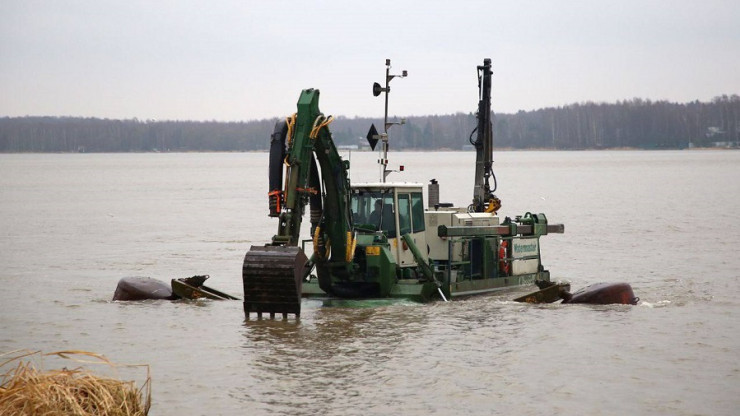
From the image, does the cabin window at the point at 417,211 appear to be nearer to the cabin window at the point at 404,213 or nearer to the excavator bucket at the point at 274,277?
the cabin window at the point at 404,213

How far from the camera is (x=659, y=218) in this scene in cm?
5725

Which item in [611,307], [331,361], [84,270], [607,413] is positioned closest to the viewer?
[607,413]

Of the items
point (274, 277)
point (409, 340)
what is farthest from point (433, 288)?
point (274, 277)

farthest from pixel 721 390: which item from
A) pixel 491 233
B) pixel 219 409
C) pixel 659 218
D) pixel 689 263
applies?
pixel 659 218

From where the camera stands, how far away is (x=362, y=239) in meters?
21.9

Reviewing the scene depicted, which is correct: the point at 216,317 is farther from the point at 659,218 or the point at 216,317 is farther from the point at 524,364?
the point at 659,218

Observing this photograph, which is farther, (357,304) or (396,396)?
(357,304)

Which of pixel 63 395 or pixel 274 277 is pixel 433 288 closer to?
pixel 274 277

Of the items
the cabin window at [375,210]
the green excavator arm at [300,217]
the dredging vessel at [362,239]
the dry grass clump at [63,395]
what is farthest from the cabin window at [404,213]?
the dry grass clump at [63,395]

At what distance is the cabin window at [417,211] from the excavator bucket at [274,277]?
404cm

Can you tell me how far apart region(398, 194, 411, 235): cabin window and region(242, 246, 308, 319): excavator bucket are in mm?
3569

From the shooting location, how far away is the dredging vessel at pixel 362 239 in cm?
1956

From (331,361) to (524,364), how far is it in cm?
316

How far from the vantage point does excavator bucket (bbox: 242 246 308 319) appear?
19.0m
